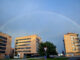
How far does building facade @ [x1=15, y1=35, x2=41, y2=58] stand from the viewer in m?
85.8

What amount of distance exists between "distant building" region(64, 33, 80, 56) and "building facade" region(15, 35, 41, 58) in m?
27.6

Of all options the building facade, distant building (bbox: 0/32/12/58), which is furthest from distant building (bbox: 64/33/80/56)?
distant building (bbox: 0/32/12/58)

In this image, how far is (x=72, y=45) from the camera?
83.4 metres

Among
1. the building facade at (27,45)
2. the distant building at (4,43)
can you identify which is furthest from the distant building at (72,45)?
the distant building at (4,43)

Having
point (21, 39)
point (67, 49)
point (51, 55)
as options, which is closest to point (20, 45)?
point (21, 39)

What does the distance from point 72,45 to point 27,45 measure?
40067 mm

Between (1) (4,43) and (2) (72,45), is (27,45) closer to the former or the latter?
(1) (4,43)

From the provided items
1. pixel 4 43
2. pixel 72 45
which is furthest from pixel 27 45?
pixel 72 45

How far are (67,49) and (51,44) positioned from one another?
41471mm

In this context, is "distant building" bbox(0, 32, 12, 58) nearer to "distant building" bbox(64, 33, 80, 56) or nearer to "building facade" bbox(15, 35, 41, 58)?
Result: "building facade" bbox(15, 35, 41, 58)

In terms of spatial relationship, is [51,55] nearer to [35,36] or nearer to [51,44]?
[51,44]

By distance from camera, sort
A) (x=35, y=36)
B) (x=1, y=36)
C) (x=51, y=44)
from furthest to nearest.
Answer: (x=35, y=36)
(x=1, y=36)
(x=51, y=44)

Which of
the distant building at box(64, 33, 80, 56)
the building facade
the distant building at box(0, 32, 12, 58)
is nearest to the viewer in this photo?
the distant building at box(0, 32, 12, 58)

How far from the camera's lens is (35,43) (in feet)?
285
